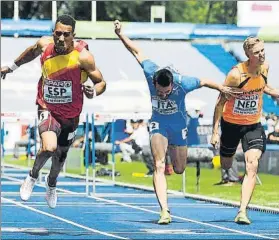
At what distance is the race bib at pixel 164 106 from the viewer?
1367 cm

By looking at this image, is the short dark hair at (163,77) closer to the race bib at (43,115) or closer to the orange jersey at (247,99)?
the orange jersey at (247,99)

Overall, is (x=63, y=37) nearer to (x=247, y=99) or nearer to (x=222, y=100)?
(x=222, y=100)

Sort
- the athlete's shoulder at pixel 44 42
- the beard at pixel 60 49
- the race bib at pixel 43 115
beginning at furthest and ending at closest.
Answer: the race bib at pixel 43 115 < the athlete's shoulder at pixel 44 42 < the beard at pixel 60 49

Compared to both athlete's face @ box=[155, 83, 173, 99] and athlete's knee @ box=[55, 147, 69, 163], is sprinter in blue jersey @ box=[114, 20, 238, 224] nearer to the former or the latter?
athlete's face @ box=[155, 83, 173, 99]

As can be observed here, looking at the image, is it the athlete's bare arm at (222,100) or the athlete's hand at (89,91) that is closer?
the athlete's hand at (89,91)

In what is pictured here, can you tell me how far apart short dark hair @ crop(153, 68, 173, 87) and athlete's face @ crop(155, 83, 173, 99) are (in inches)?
1.5

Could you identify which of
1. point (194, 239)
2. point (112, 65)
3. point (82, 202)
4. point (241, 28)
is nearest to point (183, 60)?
point (112, 65)

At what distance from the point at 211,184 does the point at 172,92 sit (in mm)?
10168

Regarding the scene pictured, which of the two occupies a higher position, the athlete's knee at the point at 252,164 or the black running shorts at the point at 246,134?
the black running shorts at the point at 246,134

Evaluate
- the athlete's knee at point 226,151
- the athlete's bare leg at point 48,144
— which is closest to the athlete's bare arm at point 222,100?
the athlete's knee at point 226,151

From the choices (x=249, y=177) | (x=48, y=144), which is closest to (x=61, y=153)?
(x=48, y=144)

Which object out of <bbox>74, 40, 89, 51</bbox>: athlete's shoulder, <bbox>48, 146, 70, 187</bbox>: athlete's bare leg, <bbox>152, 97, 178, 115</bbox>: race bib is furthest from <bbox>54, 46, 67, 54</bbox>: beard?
<bbox>152, 97, 178, 115</bbox>: race bib

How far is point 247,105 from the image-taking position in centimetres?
1373

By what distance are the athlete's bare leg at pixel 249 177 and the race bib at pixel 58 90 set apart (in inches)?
96.4
